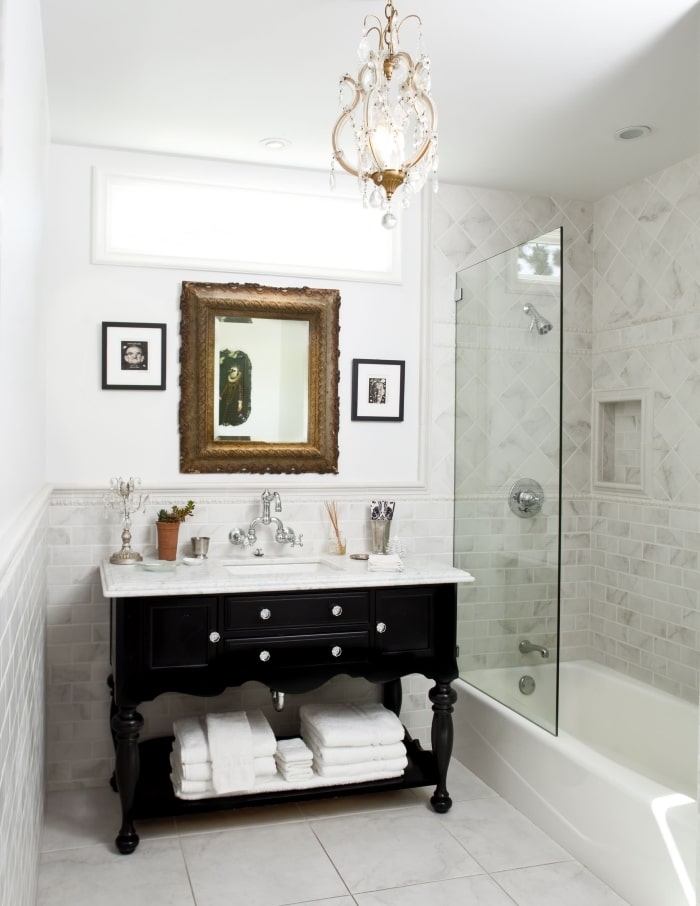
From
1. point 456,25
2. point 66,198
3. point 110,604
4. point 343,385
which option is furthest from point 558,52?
point 110,604

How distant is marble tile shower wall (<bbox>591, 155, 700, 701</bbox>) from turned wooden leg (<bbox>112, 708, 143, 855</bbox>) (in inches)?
84.0

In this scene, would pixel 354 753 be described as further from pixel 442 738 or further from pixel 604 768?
pixel 604 768

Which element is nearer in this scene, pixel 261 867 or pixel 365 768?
pixel 261 867

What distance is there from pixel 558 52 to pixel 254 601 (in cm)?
199

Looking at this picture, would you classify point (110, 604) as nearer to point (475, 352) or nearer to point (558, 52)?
point (475, 352)

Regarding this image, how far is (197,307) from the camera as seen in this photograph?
133 inches

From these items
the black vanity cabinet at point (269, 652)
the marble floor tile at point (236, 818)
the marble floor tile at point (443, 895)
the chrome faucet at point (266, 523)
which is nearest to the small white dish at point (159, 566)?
the black vanity cabinet at point (269, 652)

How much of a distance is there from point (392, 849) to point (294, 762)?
17.2 inches

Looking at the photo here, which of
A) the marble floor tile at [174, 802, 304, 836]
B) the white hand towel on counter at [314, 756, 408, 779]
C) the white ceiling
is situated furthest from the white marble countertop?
the white ceiling

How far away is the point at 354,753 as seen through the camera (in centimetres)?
297

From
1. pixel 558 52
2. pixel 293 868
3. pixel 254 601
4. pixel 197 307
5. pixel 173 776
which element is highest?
pixel 558 52

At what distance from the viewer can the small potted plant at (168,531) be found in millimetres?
3213

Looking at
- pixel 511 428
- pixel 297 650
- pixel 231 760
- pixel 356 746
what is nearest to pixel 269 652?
pixel 297 650

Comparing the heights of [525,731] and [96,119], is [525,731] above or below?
below
